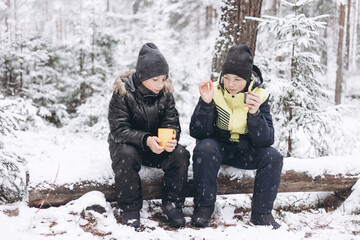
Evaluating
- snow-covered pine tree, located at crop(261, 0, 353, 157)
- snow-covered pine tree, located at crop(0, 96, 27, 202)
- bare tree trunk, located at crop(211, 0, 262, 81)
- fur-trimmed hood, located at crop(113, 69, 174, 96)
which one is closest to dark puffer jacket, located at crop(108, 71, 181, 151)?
fur-trimmed hood, located at crop(113, 69, 174, 96)

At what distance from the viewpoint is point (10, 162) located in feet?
10.4

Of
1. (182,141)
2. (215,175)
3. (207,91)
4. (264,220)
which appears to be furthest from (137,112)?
(182,141)

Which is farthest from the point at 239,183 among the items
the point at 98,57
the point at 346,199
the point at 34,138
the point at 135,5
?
the point at 135,5

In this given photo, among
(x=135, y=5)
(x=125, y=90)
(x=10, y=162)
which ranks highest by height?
(x=135, y=5)

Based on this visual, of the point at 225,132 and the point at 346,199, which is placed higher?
the point at 225,132

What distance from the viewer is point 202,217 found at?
3139mm

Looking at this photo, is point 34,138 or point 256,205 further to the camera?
point 34,138

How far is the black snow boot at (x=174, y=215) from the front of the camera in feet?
10.2

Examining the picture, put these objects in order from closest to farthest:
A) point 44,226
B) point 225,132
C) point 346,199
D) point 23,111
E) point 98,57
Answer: point 44,226, point 225,132, point 346,199, point 23,111, point 98,57

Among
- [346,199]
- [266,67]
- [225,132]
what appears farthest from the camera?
[266,67]

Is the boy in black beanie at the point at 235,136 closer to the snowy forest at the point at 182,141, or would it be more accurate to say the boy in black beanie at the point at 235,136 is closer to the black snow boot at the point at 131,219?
the snowy forest at the point at 182,141

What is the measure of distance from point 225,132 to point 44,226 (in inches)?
82.6

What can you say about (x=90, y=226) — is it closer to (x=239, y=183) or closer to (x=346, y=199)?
(x=239, y=183)

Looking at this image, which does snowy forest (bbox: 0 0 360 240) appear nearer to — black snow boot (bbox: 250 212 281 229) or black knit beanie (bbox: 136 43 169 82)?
black snow boot (bbox: 250 212 281 229)
